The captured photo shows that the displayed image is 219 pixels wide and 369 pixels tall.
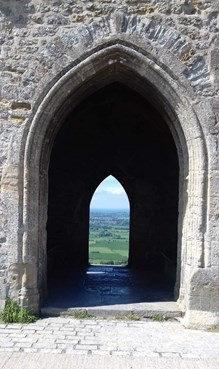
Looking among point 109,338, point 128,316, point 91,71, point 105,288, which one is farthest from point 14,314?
point 91,71

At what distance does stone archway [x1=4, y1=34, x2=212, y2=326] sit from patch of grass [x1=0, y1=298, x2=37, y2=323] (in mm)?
120

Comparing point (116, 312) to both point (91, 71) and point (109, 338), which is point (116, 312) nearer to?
point (109, 338)

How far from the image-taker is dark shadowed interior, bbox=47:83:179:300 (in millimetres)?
9453

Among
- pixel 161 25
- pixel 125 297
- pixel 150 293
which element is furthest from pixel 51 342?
pixel 161 25

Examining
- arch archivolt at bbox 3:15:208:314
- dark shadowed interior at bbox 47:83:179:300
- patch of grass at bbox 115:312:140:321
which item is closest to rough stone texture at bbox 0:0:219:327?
arch archivolt at bbox 3:15:208:314

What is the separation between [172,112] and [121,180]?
13.5 ft

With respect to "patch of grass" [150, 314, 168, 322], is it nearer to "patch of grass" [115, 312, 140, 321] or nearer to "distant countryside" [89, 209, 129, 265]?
"patch of grass" [115, 312, 140, 321]

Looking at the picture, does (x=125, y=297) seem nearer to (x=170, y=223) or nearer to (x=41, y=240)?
(x=41, y=240)

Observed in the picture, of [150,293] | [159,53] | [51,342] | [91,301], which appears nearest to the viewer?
[51,342]

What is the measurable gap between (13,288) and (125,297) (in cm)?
174

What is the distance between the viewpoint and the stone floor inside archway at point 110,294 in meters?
5.71

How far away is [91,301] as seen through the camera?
6.11 m

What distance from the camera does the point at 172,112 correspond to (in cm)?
585

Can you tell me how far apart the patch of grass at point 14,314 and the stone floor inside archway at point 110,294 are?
11.0 inches
